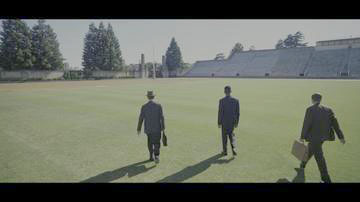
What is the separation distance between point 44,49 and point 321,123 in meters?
58.0

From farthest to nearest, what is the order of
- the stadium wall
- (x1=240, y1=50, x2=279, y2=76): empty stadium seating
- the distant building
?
1. (x1=240, y1=50, x2=279, y2=76): empty stadium seating
2. the distant building
3. the stadium wall

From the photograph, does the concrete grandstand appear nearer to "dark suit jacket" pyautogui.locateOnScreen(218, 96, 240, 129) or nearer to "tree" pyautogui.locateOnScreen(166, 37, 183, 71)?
"tree" pyautogui.locateOnScreen(166, 37, 183, 71)

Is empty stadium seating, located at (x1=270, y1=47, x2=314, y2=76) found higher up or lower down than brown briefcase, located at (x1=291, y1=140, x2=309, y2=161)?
higher up

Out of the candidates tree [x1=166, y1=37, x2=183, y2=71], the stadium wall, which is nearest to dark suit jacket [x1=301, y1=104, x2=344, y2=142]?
the stadium wall

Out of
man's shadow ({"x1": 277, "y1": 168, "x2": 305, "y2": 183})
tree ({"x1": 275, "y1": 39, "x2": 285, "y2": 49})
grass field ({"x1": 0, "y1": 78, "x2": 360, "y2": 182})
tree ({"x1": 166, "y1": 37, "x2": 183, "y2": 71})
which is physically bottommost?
man's shadow ({"x1": 277, "y1": 168, "x2": 305, "y2": 183})

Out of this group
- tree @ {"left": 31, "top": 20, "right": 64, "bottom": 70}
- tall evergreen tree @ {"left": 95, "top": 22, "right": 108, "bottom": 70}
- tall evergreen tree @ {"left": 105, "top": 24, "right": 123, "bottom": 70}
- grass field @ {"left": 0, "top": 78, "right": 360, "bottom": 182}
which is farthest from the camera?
tall evergreen tree @ {"left": 105, "top": 24, "right": 123, "bottom": 70}

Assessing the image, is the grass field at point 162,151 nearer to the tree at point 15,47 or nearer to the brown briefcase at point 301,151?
the brown briefcase at point 301,151

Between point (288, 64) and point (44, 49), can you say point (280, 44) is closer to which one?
point (288, 64)

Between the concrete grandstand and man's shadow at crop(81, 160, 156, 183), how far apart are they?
6292 cm

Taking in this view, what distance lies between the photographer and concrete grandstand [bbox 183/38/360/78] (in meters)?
55.6
